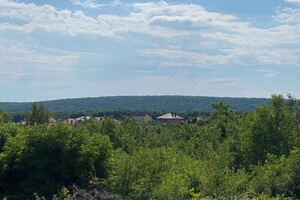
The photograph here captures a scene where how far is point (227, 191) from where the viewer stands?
56.0 feet

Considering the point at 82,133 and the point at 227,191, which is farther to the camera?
the point at 82,133

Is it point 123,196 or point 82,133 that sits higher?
point 82,133

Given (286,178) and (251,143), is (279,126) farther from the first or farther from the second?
(286,178)

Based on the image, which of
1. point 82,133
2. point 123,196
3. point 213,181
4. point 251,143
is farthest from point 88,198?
point 251,143

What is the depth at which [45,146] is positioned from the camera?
69.8 ft

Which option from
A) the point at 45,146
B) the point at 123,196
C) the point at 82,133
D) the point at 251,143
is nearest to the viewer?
the point at 123,196

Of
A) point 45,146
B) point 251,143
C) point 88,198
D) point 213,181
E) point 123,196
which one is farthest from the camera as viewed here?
point 251,143

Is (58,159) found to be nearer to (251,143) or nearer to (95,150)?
(95,150)

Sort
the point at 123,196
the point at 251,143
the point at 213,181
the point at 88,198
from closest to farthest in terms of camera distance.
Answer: the point at 88,198
the point at 213,181
the point at 123,196
the point at 251,143

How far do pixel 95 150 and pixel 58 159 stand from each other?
1748mm

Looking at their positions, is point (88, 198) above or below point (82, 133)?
below

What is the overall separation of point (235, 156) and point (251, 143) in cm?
144

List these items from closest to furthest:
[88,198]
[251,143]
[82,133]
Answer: [88,198] < [82,133] < [251,143]

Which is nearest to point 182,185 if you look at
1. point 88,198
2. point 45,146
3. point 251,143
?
point 88,198
